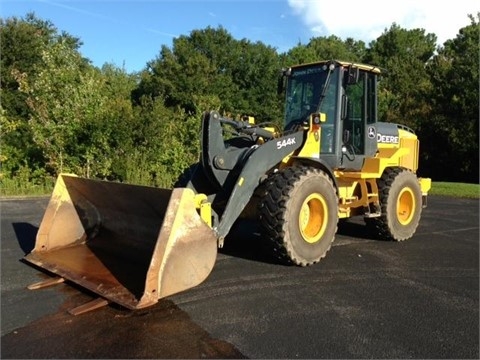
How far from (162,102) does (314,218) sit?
13.8m

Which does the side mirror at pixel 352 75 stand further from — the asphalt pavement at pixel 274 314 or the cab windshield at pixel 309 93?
the asphalt pavement at pixel 274 314

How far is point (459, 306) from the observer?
4.75 m

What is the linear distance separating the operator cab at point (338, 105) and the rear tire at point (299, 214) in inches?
40.8

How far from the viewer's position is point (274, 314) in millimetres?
4402

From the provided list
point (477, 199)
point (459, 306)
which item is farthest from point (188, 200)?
point (477, 199)

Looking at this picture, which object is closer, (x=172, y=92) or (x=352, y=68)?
(x=352, y=68)

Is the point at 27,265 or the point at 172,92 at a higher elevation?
the point at 172,92

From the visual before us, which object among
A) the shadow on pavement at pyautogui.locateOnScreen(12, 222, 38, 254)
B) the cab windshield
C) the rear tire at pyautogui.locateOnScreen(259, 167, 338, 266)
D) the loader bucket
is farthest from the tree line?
the shadow on pavement at pyautogui.locateOnScreen(12, 222, 38, 254)

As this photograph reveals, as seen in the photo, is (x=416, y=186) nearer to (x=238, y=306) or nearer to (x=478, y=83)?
(x=238, y=306)

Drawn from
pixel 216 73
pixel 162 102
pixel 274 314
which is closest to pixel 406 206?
pixel 274 314

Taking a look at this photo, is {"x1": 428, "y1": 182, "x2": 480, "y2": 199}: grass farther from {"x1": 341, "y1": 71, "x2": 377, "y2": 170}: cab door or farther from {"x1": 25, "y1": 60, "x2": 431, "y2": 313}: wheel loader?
{"x1": 341, "y1": 71, "x2": 377, "y2": 170}: cab door

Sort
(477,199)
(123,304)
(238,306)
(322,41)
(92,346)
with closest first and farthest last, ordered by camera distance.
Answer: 1. (92,346)
2. (123,304)
3. (238,306)
4. (477,199)
5. (322,41)

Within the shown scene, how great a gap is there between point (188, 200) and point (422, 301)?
250 cm

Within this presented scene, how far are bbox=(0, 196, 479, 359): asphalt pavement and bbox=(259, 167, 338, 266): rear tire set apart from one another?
240mm
